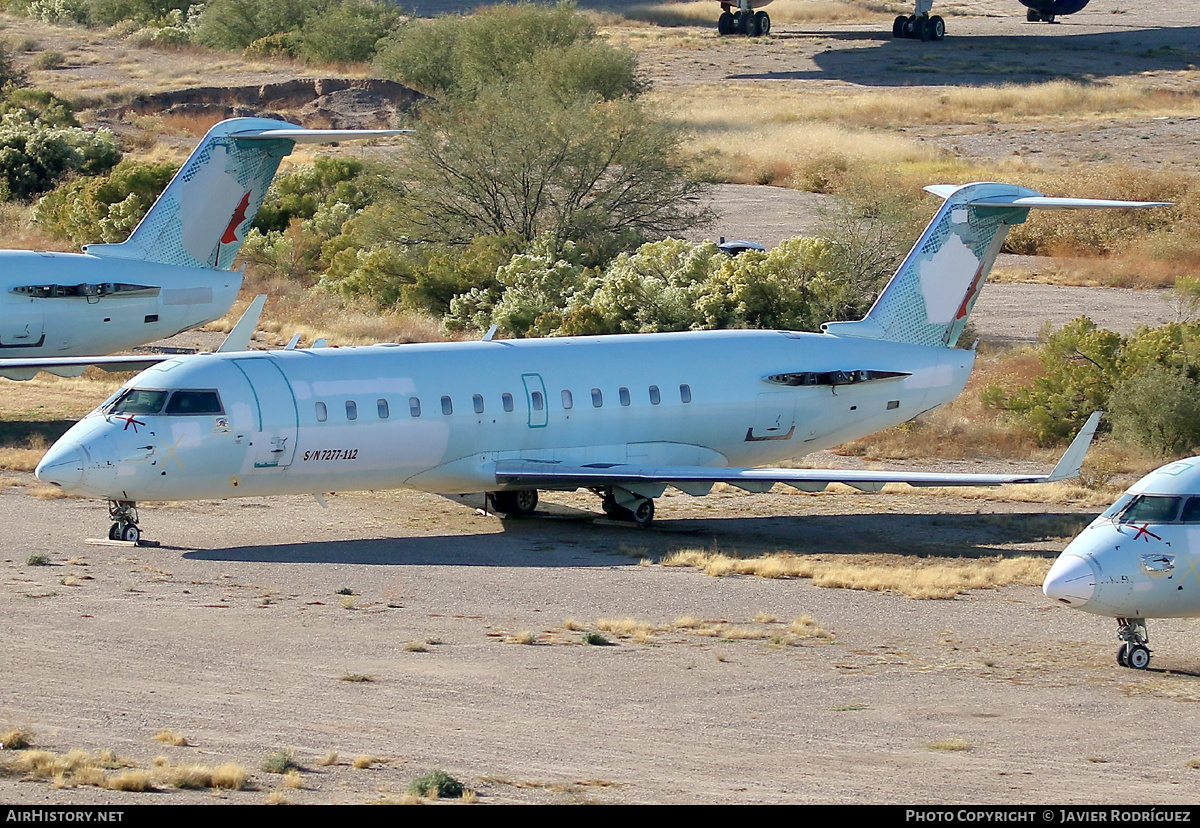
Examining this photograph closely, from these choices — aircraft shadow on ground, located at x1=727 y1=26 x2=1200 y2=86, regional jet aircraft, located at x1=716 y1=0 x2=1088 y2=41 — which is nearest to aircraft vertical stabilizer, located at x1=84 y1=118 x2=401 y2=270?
aircraft shadow on ground, located at x1=727 y1=26 x2=1200 y2=86

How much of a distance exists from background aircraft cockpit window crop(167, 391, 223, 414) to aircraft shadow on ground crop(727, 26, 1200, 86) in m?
66.0

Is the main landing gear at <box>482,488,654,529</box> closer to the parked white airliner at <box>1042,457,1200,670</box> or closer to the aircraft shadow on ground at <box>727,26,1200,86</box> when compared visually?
the parked white airliner at <box>1042,457,1200,670</box>

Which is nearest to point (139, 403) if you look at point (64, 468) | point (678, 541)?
point (64, 468)

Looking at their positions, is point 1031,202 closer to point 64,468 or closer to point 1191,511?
point 1191,511

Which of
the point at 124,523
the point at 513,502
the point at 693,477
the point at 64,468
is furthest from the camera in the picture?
the point at 513,502

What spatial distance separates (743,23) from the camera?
326 ft

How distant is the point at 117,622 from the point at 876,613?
327 inches

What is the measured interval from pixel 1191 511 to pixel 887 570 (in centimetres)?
549

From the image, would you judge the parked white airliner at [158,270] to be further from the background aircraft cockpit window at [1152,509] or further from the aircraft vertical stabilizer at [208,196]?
the background aircraft cockpit window at [1152,509]

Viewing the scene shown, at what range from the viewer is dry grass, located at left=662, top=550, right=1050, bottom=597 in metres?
20.9

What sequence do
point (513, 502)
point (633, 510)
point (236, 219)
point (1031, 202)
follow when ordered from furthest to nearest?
point (236, 219), point (1031, 202), point (513, 502), point (633, 510)

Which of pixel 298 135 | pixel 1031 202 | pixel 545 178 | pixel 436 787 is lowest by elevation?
pixel 436 787

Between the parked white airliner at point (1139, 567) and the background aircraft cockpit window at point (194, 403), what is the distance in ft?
36.2

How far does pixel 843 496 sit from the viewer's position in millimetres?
28797
